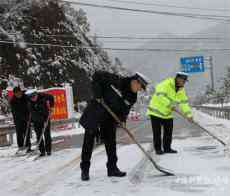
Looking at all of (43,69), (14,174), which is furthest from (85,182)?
(43,69)

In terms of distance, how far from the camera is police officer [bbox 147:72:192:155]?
362 inches

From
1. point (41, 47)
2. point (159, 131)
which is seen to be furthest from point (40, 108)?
point (41, 47)

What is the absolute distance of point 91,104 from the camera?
6.79 m

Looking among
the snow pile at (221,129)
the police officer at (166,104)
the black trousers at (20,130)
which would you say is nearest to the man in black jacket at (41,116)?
the black trousers at (20,130)

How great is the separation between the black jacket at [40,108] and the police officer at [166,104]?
2782 mm

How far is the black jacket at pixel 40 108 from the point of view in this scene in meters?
11.0

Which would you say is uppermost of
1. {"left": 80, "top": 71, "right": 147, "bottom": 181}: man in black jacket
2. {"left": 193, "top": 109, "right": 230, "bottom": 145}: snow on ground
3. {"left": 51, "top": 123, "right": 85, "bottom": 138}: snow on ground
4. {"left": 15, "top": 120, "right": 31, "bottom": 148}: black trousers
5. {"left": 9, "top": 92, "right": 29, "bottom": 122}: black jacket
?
{"left": 80, "top": 71, "right": 147, "bottom": 181}: man in black jacket

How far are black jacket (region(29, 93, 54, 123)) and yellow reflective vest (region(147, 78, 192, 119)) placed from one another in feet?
9.15

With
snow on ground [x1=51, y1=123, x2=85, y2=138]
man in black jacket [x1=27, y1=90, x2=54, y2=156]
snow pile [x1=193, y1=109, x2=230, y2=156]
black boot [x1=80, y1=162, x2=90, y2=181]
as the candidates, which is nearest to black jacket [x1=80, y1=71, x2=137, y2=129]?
black boot [x1=80, y1=162, x2=90, y2=181]

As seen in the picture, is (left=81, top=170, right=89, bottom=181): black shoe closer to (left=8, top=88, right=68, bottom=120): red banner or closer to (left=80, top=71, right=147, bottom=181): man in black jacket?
(left=80, top=71, right=147, bottom=181): man in black jacket

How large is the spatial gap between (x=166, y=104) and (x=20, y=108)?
4556mm

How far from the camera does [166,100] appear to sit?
9.25 m

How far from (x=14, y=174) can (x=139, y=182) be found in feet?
9.44

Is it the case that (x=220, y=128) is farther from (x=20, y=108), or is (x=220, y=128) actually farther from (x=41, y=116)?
(x=41, y=116)
